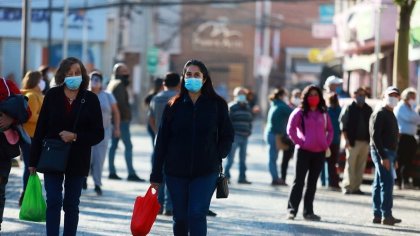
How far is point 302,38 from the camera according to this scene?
78.2 m

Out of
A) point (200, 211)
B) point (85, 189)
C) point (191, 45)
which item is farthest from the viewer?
point (191, 45)

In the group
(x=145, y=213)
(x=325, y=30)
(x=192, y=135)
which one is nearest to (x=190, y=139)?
(x=192, y=135)

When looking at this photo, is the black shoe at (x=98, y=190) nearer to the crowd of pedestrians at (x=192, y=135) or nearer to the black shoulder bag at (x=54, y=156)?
the crowd of pedestrians at (x=192, y=135)

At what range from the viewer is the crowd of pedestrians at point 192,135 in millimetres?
10164

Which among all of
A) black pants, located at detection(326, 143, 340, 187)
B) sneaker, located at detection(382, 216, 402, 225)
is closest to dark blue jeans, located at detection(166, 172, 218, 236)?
sneaker, located at detection(382, 216, 402, 225)

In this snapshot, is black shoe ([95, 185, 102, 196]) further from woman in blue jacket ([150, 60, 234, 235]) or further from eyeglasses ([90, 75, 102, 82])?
woman in blue jacket ([150, 60, 234, 235])

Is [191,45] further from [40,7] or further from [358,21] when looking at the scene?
[358,21]

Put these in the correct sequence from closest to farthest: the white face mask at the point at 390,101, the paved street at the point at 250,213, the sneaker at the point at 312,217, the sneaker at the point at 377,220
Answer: the paved street at the point at 250,213, the white face mask at the point at 390,101, the sneaker at the point at 377,220, the sneaker at the point at 312,217

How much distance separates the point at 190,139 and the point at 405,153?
41.1 ft

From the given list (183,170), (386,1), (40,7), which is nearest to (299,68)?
(40,7)

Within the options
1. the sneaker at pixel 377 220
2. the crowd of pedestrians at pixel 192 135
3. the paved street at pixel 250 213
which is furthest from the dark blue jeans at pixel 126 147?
the sneaker at pixel 377 220

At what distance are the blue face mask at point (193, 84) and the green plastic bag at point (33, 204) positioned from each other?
1.73 metres

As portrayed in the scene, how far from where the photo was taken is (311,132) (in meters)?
15.3

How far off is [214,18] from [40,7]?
21.6 meters
